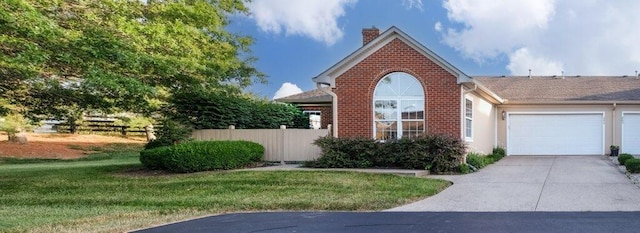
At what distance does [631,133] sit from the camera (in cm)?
2314

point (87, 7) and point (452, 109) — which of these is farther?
point (452, 109)

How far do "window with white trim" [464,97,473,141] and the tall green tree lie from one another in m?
8.09

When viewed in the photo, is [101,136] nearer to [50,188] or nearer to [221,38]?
[221,38]

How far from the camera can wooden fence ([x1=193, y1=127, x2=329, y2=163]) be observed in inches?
717

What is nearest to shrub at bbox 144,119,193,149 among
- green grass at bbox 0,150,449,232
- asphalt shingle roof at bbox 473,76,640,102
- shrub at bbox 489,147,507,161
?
green grass at bbox 0,150,449,232

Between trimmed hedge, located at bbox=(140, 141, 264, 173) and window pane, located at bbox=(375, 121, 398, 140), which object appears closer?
trimmed hedge, located at bbox=(140, 141, 264, 173)

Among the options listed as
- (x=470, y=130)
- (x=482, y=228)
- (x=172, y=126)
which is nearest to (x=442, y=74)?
(x=470, y=130)

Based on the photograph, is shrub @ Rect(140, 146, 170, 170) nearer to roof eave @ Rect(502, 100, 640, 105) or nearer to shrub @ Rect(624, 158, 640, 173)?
shrub @ Rect(624, 158, 640, 173)

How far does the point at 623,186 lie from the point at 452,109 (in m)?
5.60

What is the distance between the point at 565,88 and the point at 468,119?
918cm

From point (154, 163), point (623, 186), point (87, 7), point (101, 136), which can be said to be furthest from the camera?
point (101, 136)

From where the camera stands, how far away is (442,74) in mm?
16953

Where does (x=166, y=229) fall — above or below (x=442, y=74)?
below

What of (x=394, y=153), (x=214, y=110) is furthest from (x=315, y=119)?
→ (x=394, y=153)
